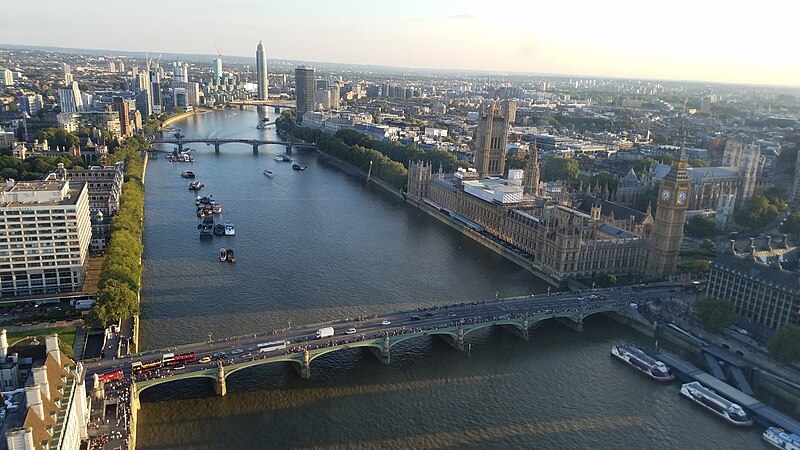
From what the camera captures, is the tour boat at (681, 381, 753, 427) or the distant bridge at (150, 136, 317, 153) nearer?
the tour boat at (681, 381, 753, 427)

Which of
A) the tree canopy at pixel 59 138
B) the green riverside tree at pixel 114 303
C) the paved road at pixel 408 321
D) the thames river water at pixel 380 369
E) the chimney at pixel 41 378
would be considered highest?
the chimney at pixel 41 378

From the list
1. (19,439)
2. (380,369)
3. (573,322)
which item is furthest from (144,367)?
(573,322)

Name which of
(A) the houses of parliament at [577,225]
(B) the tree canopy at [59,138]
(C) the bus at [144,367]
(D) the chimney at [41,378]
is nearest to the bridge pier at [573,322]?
(A) the houses of parliament at [577,225]

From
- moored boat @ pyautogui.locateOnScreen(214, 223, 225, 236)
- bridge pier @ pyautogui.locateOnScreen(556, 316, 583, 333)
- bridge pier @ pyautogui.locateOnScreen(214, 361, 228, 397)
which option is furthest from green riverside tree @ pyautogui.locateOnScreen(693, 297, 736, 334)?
moored boat @ pyautogui.locateOnScreen(214, 223, 225, 236)

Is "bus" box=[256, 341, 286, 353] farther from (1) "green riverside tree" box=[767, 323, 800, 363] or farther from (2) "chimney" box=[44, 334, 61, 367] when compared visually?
(1) "green riverside tree" box=[767, 323, 800, 363]

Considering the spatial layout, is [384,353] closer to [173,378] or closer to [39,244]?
[173,378]

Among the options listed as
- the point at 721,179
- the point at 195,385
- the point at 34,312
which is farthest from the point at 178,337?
the point at 721,179

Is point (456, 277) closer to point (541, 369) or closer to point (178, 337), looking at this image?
point (541, 369)

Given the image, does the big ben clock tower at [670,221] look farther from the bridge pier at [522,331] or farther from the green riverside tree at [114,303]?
the green riverside tree at [114,303]
